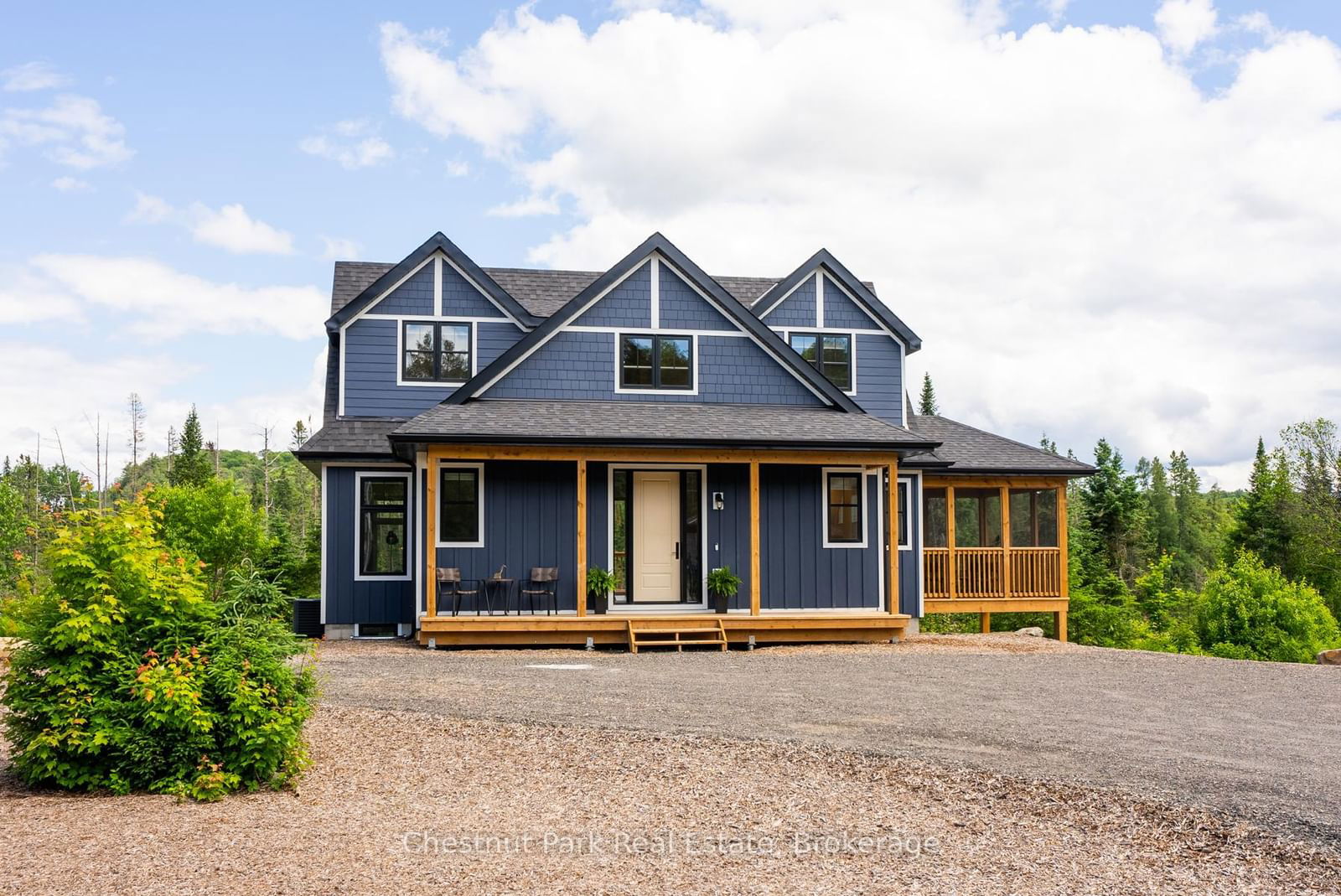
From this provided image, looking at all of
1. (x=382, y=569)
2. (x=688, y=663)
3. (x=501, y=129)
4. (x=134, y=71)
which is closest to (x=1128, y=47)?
(x=501, y=129)

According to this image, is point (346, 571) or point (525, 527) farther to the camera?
point (346, 571)

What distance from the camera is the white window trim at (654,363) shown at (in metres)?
16.8

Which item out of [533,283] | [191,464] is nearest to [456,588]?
[533,283]

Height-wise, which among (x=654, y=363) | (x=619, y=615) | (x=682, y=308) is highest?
(x=682, y=308)

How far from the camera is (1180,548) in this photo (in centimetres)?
6738

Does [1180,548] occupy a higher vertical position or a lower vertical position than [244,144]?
lower

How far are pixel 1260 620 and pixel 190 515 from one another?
28.3 metres

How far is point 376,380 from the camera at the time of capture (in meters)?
17.4

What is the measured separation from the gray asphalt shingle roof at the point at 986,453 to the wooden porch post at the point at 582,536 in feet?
21.5

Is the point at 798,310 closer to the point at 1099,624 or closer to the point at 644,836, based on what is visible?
the point at 644,836

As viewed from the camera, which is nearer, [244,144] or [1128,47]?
[1128,47]

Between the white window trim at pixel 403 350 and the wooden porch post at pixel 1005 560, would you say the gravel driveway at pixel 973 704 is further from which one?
the white window trim at pixel 403 350

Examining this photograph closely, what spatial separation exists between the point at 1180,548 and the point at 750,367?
195 ft

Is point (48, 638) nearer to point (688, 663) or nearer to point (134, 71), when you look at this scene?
point (688, 663)
